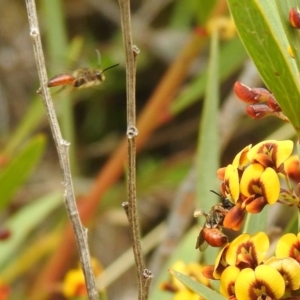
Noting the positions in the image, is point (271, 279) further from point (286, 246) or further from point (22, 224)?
point (22, 224)

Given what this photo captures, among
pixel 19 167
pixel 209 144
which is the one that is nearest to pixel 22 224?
pixel 19 167

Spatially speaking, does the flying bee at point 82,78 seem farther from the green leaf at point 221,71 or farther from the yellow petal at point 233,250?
the green leaf at point 221,71

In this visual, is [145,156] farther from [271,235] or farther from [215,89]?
[271,235]

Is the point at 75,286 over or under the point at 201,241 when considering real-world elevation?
under

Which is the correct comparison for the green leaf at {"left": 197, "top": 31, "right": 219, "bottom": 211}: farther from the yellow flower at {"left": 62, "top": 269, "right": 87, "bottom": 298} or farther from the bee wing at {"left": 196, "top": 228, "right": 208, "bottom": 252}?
the bee wing at {"left": 196, "top": 228, "right": 208, "bottom": 252}

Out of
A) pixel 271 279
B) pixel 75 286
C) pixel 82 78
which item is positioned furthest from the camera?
pixel 75 286

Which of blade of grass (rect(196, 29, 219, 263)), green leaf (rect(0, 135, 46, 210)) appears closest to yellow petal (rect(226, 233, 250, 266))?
blade of grass (rect(196, 29, 219, 263))

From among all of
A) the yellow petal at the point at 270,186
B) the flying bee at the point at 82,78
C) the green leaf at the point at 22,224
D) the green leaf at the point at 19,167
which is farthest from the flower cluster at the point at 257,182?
the green leaf at the point at 22,224

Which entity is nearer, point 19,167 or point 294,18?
point 294,18

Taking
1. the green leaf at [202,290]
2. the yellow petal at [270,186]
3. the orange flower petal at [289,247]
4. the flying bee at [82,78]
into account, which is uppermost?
the flying bee at [82,78]
